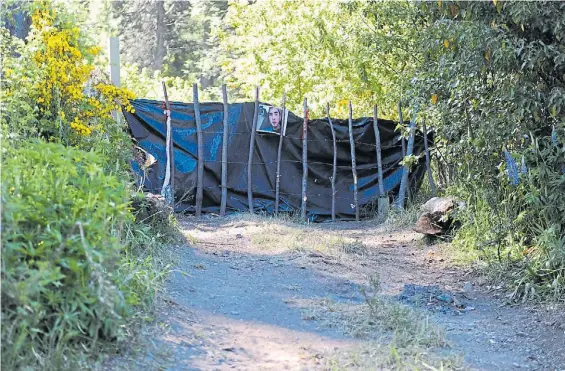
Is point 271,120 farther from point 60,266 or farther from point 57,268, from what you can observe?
point 57,268

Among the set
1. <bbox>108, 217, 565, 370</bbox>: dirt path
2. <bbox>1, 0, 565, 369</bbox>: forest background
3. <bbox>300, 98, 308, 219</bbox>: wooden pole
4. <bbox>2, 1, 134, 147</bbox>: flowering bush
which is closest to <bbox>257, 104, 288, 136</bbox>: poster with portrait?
<bbox>300, 98, 308, 219</bbox>: wooden pole

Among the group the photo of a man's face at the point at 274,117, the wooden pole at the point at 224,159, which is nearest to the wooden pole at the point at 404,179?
the photo of a man's face at the point at 274,117

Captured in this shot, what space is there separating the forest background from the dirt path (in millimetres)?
343

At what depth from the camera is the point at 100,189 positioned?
162 inches

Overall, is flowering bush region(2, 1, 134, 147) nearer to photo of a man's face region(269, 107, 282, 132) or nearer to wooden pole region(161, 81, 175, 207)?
wooden pole region(161, 81, 175, 207)

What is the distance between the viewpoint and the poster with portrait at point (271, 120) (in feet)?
38.5

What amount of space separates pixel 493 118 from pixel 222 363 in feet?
14.8

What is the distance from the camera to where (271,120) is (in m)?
11.8

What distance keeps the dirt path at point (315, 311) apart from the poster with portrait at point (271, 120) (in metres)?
3.12

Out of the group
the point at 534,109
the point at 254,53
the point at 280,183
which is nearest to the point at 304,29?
the point at 254,53

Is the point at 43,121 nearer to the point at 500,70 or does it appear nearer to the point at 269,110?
the point at 500,70

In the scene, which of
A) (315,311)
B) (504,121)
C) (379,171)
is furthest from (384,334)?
(379,171)

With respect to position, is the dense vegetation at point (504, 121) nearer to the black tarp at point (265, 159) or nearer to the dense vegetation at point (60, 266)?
the black tarp at point (265, 159)

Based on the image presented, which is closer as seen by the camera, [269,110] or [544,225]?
[544,225]
